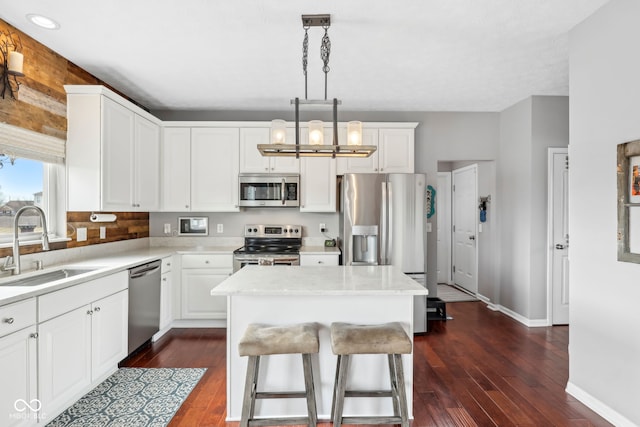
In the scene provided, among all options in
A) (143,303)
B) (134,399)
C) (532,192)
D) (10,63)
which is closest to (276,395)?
(134,399)

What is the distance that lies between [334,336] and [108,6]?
247 centimetres

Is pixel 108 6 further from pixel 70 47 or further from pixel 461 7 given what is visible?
pixel 461 7

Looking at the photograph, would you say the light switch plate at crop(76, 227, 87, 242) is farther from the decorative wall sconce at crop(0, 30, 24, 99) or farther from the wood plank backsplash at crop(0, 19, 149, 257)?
the decorative wall sconce at crop(0, 30, 24, 99)

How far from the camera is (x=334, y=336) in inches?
74.7

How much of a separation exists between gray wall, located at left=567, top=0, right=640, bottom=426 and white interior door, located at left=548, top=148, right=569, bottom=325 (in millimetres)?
1598

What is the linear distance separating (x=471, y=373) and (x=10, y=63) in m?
4.06

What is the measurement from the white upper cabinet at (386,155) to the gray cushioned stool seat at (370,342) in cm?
255

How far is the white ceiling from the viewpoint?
2.25 metres

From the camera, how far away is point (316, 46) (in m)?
2.74

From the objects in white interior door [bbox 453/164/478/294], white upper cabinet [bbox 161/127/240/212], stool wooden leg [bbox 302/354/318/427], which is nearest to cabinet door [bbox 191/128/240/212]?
white upper cabinet [bbox 161/127/240/212]

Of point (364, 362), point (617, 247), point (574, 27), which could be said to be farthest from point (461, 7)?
point (364, 362)

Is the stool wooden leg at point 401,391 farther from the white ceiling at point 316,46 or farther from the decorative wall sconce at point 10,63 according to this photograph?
the decorative wall sconce at point 10,63

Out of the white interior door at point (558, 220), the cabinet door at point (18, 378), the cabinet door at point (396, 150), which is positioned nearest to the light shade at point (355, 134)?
the cabinet door at point (396, 150)

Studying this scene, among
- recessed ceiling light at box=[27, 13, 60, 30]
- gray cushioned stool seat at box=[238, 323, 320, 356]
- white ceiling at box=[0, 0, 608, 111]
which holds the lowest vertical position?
gray cushioned stool seat at box=[238, 323, 320, 356]
